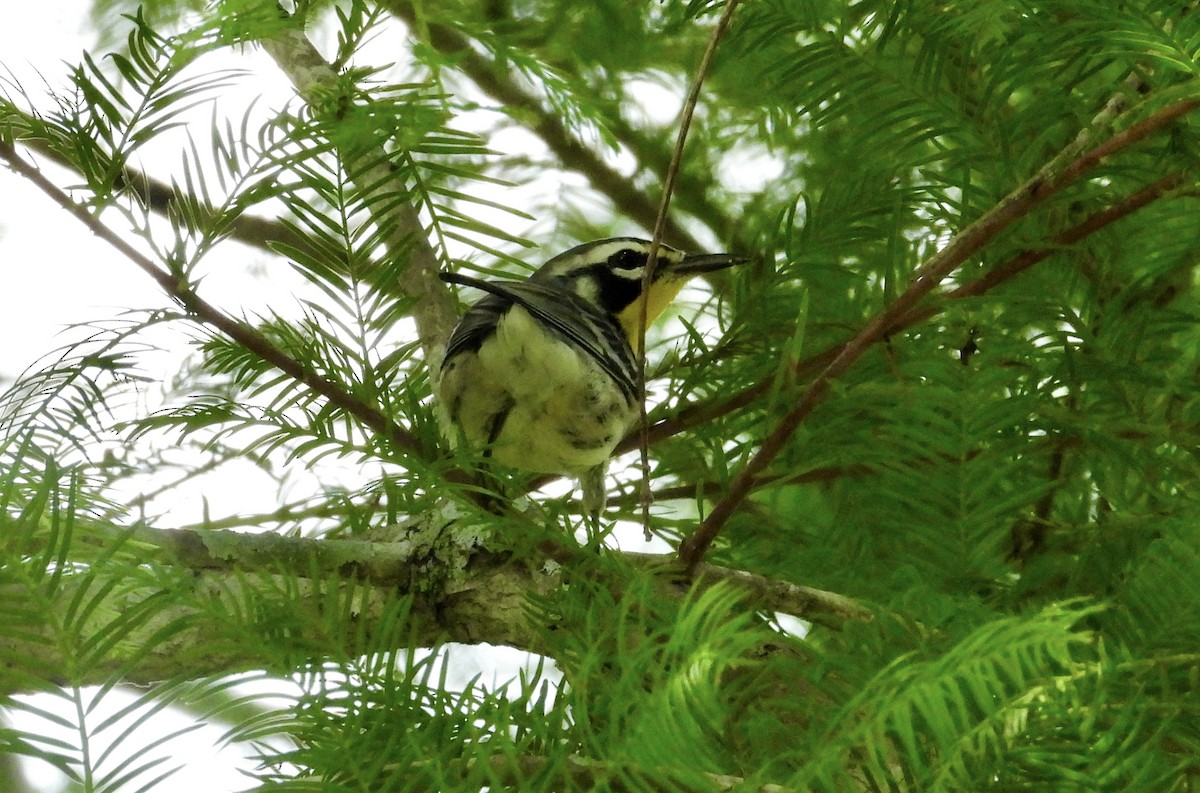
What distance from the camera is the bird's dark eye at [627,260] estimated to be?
236 cm

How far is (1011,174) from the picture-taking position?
113 centimetres

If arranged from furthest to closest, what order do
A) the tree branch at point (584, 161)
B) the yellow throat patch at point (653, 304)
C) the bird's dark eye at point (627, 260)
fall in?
the tree branch at point (584, 161) → the bird's dark eye at point (627, 260) → the yellow throat patch at point (653, 304)

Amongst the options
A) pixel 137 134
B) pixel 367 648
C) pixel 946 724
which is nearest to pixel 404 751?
pixel 367 648

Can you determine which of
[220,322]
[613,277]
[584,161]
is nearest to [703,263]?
[613,277]

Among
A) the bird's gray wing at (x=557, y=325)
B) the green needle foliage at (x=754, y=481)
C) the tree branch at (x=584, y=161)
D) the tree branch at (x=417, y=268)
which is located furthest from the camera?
the tree branch at (x=584, y=161)

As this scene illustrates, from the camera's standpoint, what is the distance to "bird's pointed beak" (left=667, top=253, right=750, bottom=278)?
211cm

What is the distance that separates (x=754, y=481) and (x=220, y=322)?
0.45 metres

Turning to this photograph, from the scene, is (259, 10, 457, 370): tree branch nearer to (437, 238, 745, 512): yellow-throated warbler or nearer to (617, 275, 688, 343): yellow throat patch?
(437, 238, 745, 512): yellow-throated warbler

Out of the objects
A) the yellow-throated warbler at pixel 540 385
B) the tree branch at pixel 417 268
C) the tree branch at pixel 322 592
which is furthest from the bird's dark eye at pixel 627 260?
the tree branch at pixel 322 592

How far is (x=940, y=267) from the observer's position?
953 mm

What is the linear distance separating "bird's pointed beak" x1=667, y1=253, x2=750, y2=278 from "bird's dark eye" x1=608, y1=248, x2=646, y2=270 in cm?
15

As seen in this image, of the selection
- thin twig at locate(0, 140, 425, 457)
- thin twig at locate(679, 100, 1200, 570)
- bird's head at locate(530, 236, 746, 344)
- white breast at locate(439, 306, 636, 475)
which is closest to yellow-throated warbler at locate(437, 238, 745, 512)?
white breast at locate(439, 306, 636, 475)

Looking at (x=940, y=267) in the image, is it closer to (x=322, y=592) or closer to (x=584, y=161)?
(x=322, y=592)

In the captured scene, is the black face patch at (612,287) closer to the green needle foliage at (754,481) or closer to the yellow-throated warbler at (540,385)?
the yellow-throated warbler at (540,385)
